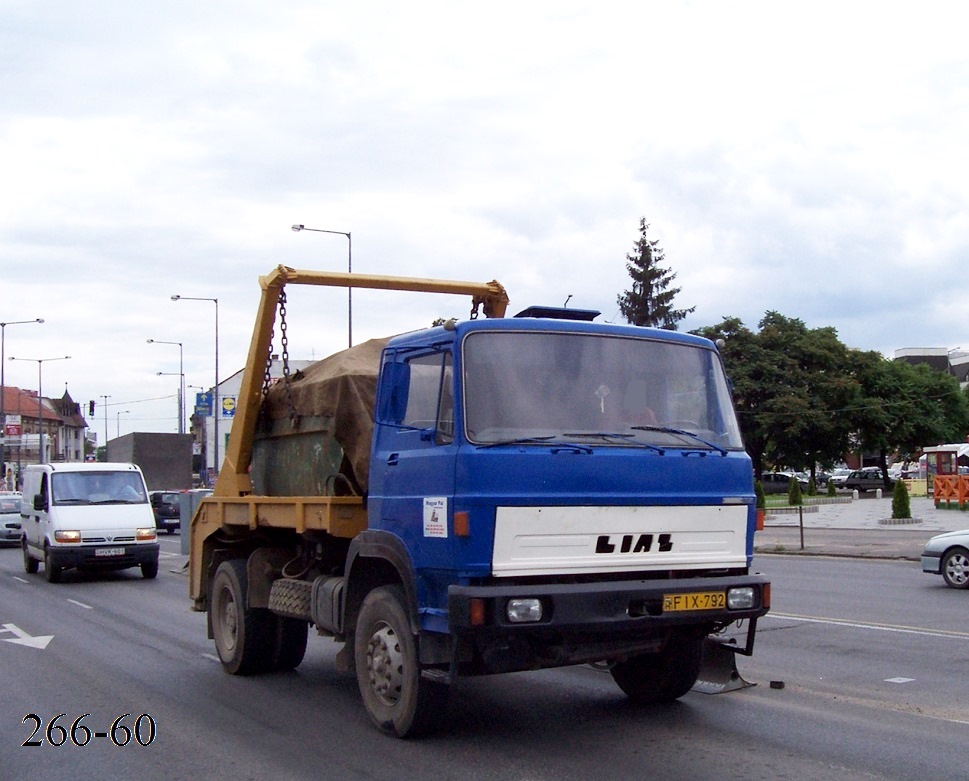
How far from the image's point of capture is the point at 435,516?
21.5 ft

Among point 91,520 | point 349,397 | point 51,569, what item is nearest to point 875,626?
point 349,397

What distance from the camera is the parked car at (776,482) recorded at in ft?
238

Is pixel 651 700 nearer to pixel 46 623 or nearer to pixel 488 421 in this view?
pixel 488 421

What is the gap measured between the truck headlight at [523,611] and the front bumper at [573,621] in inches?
0.9

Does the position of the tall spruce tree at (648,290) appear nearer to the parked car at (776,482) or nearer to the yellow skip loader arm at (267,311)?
the parked car at (776,482)

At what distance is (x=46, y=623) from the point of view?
14180mm

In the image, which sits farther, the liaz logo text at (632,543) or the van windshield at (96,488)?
the van windshield at (96,488)

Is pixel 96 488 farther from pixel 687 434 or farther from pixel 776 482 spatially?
pixel 776 482

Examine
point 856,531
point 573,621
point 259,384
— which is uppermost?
point 259,384

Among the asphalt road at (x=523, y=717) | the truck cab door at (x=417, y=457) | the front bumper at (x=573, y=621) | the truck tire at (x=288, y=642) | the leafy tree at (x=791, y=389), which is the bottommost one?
the asphalt road at (x=523, y=717)

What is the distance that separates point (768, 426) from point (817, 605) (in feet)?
168

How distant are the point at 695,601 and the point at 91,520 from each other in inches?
625

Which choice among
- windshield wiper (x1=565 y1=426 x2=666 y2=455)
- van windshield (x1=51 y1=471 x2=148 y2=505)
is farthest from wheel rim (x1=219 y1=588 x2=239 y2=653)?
van windshield (x1=51 y1=471 x2=148 y2=505)

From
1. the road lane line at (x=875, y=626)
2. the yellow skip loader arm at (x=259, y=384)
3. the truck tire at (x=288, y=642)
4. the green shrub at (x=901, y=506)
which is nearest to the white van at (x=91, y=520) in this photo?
the yellow skip loader arm at (x=259, y=384)
